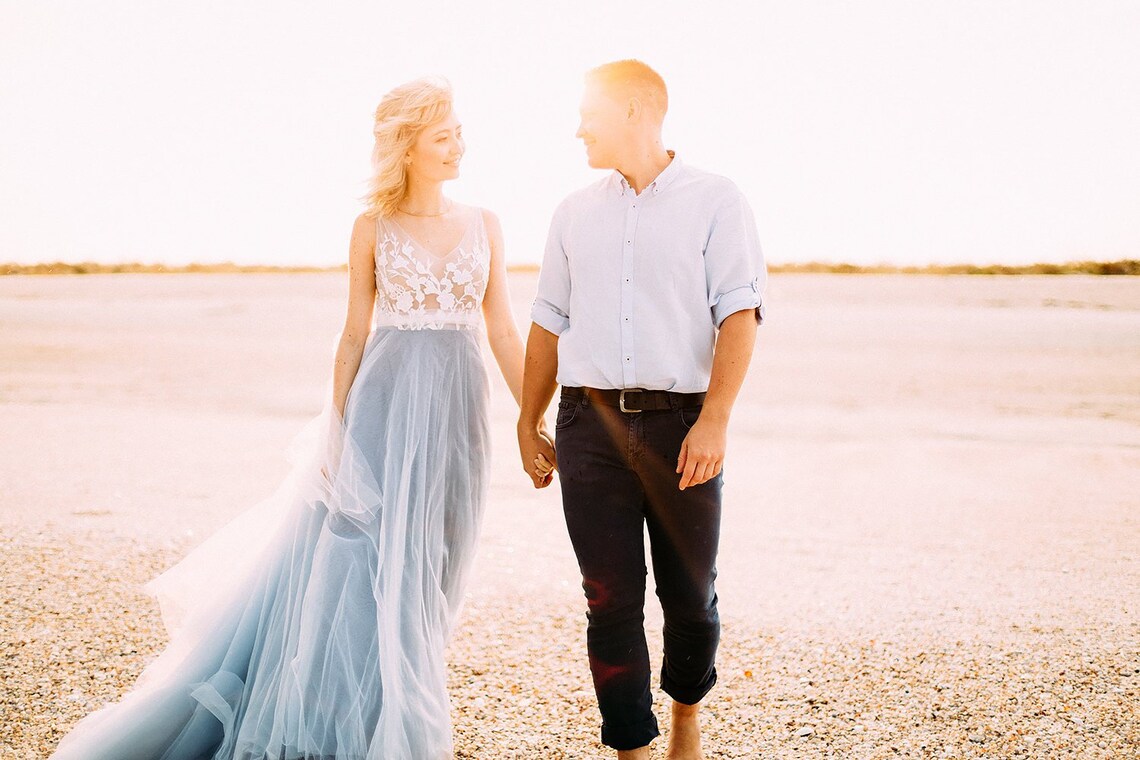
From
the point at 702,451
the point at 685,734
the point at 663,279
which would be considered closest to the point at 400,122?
the point at 663,279

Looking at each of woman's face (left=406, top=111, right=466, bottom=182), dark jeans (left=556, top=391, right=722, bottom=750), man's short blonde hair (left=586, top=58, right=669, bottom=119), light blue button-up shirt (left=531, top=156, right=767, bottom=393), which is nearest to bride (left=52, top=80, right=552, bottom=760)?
woman's face (left=406, top=111, right=466, bottom=182)

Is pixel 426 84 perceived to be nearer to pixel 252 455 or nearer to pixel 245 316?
pixel 252 455

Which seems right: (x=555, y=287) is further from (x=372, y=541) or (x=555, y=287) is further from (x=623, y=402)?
(x=372, y=541)

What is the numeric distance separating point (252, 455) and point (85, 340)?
51.9 feet

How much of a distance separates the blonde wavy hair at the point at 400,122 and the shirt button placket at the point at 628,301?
0.92 m

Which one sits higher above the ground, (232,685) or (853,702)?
(232,685)

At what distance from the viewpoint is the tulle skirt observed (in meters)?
3.02

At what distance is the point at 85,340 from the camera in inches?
893

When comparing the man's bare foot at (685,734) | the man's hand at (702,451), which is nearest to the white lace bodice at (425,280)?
the man's hand at (702,451)

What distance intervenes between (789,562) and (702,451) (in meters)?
3.56

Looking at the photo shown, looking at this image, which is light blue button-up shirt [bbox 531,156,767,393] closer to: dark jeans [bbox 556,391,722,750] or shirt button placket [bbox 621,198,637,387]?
shirt button placket [bbox 621,198,637,387]

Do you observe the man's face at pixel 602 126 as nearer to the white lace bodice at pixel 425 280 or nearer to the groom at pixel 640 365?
the groom at pixel 640 365

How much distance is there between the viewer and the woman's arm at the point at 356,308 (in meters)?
3.40

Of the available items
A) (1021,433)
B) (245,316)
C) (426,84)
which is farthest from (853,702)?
(245,316)
